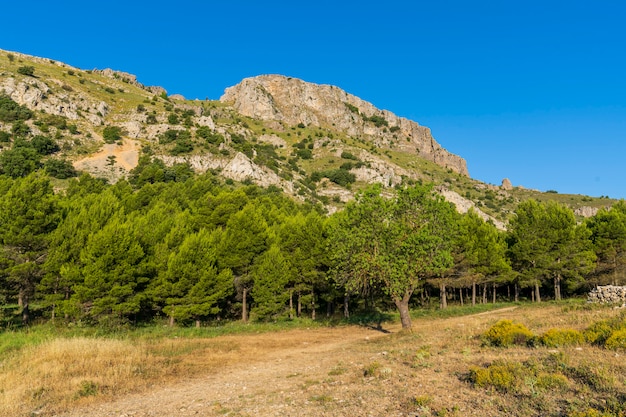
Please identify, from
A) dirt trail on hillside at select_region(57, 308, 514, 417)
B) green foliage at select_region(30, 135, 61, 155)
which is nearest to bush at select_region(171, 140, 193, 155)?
green foliage at select_region(30, 135, 61, 155)

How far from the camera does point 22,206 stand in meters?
Result: 26.6

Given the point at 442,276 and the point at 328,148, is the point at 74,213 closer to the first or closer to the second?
the point at 442,276

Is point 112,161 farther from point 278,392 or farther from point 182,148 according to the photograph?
point 278,392

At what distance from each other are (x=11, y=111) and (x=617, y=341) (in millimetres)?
Answer: 117708

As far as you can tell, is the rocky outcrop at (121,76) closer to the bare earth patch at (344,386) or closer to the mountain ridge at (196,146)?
the mountain ridge at (196,146)

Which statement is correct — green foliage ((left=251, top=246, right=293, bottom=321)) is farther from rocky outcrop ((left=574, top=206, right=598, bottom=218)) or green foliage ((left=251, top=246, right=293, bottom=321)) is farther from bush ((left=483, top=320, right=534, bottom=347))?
rocky outcrop ((left=574, top=206, right=598, bottom=218))

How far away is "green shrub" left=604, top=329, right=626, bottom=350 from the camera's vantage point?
1164 centimetres

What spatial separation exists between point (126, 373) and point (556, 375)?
16.1 meters

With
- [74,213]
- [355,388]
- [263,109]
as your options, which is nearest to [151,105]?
[263,109]

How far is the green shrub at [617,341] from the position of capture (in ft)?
38.2

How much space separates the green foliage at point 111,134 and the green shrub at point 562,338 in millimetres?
105863

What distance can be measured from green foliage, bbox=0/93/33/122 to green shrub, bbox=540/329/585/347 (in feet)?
372

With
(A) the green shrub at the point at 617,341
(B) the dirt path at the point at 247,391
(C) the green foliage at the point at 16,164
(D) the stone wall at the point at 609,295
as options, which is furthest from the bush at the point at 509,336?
(C) the green foliage at the point at 16,164

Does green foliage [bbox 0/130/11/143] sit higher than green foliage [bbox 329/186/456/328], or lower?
higher
